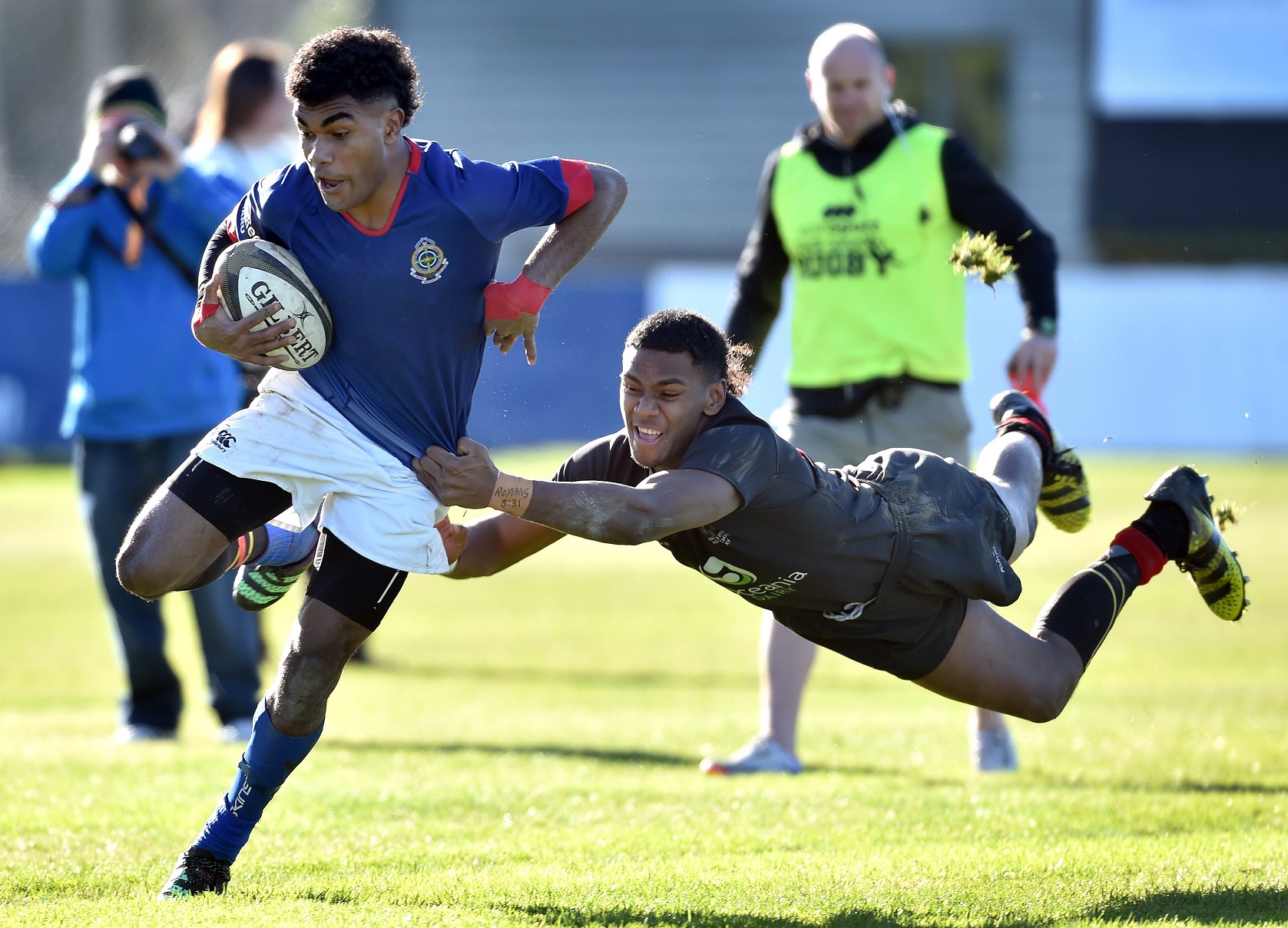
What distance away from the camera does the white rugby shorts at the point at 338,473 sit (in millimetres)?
4312

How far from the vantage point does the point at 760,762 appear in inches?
246

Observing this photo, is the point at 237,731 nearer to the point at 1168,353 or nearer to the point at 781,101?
the point at 1168,353

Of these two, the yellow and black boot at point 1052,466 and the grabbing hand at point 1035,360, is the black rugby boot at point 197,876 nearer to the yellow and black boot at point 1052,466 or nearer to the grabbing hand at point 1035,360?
the yellow and black boot at point 1052,466

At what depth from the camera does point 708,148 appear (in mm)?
24641

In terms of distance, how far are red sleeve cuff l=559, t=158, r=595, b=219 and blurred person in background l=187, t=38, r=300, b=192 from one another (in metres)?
3.18

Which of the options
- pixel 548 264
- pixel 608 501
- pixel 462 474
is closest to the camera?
pixel 608 501

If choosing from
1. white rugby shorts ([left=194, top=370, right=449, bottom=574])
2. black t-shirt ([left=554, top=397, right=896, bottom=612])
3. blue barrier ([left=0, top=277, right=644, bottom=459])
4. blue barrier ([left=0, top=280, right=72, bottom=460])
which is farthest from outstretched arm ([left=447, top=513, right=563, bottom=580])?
blue barrier ([left=0, top=280, right=72, bottom=460])

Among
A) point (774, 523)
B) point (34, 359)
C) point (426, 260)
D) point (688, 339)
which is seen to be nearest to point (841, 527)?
point (774, 523)

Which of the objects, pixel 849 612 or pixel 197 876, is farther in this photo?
pixel 849 612

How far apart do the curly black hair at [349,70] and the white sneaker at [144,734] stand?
3904 millimetres

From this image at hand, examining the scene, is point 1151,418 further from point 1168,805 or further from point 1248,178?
point 1168,805

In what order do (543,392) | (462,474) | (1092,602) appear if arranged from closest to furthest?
(462,474)
(1092,602)
(543,392)

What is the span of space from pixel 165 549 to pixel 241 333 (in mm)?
615

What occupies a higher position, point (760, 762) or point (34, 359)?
point (760, 762)
